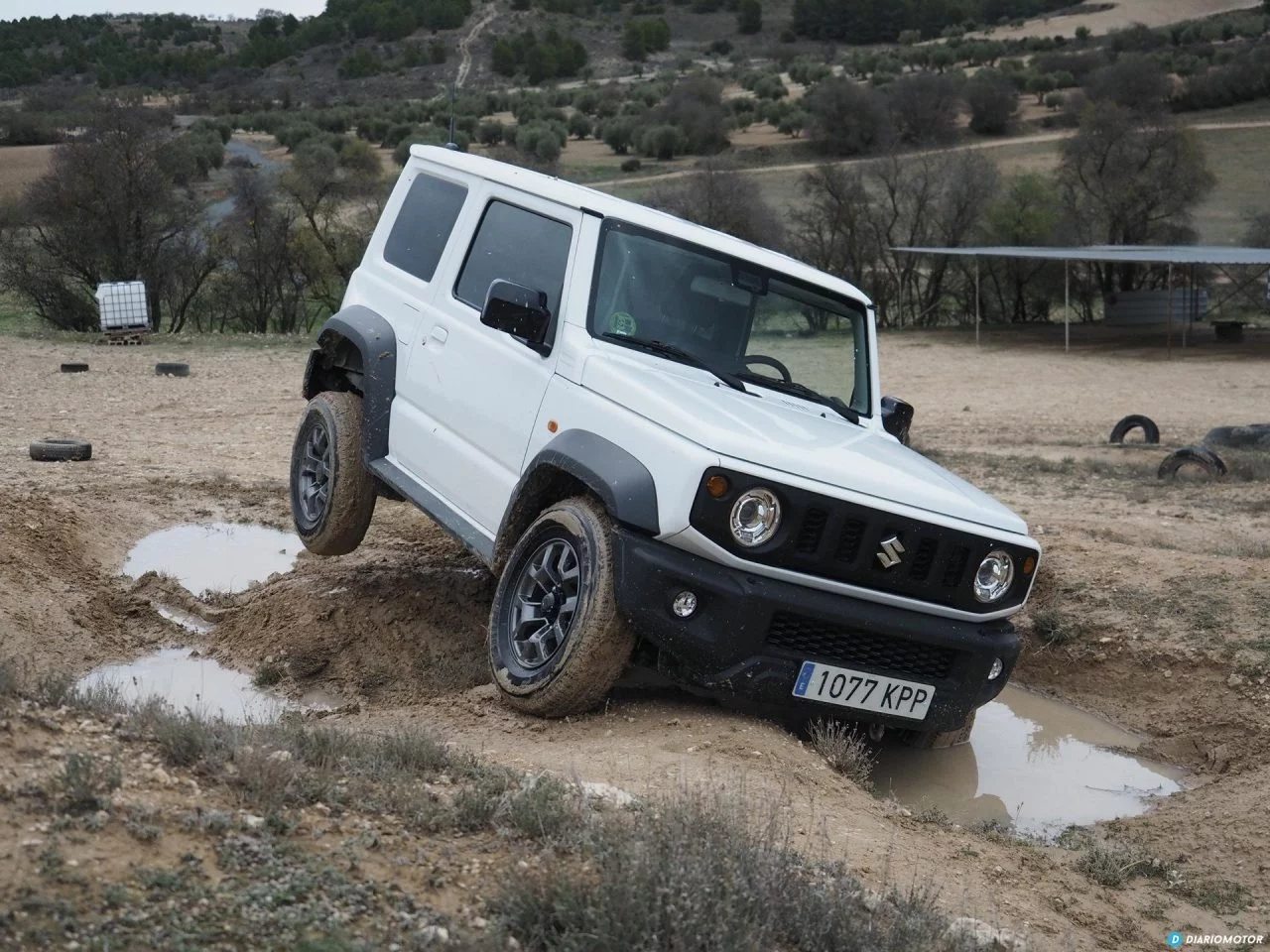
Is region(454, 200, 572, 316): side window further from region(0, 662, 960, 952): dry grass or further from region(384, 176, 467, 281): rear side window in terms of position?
region(0, 662, 960, 952): dry grass

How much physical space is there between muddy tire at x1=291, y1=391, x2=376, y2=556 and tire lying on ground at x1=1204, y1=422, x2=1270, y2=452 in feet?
35.4

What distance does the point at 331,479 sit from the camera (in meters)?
7.11

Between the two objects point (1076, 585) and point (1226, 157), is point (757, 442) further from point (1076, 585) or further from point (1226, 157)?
point (1226, 157)

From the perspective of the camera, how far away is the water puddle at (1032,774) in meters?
5.75

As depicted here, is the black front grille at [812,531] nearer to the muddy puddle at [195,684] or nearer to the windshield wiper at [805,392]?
the windshield wiper at [805,392]

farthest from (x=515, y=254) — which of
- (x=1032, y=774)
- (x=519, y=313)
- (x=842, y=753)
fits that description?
(x=1032, y=774)

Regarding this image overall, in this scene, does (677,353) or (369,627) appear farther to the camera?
(369,627)

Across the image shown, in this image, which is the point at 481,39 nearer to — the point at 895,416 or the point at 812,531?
the point at 895,416

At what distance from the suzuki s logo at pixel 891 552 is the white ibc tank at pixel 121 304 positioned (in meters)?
19.5

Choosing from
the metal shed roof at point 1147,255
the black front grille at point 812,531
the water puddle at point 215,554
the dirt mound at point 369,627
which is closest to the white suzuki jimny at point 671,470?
the black front grille at point 812,531

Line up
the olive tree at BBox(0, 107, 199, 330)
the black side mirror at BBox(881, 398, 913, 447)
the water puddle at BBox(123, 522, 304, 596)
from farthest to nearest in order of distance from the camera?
1. the olive tree at BBox(0, 107, 199, 330)
2. the water puddle at BBox(123, 522, 304, 596)
3. the black side mirror at BBox(881, 398, 913, 447)

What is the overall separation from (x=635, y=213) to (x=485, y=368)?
89cm

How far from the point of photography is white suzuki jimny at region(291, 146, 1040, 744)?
498cm

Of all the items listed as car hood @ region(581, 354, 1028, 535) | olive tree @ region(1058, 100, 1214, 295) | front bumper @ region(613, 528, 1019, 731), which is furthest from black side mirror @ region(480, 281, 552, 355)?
olive tree @ region(1058, 100, 1214, 295)
